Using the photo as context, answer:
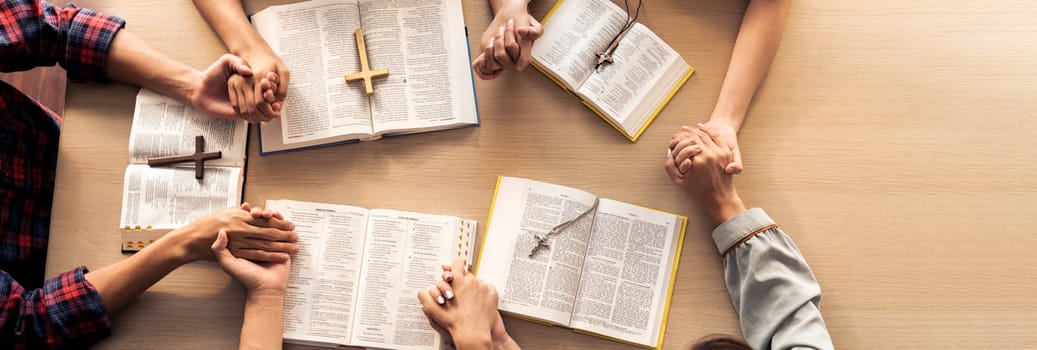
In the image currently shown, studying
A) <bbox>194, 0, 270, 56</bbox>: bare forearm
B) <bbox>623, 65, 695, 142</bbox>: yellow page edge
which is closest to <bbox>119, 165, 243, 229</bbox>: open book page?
<bbox>194, 0, 270, 56</bbox>: bare forearm

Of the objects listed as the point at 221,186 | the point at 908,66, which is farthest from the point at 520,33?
the point at 908,66

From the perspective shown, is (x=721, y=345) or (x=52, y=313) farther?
(x=52, y=313)

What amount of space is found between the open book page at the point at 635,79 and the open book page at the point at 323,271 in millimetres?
518

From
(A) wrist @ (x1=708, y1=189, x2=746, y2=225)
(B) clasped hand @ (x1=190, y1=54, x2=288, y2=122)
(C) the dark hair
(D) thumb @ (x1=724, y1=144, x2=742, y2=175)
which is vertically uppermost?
(B) clasped hand @ (x1=190, y1=54, x2=288, y2=122)

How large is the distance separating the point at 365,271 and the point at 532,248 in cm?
31

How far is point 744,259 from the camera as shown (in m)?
1.34

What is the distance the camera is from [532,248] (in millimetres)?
1361

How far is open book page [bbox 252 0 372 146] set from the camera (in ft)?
4.55

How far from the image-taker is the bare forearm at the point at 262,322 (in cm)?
127

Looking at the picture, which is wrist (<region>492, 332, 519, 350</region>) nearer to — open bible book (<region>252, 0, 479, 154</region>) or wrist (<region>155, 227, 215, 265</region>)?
open bible book (<region>252, 0, 479, 154</region>)

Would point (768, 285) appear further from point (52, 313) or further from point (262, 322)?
point (52, 313)

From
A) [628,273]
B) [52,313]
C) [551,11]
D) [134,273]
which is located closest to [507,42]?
[551,11]

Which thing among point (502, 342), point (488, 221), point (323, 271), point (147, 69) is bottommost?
point (502, 342)

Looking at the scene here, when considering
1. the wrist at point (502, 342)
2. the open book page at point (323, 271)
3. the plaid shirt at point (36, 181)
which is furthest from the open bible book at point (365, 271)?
the plaid shirt at point (36, 181)
